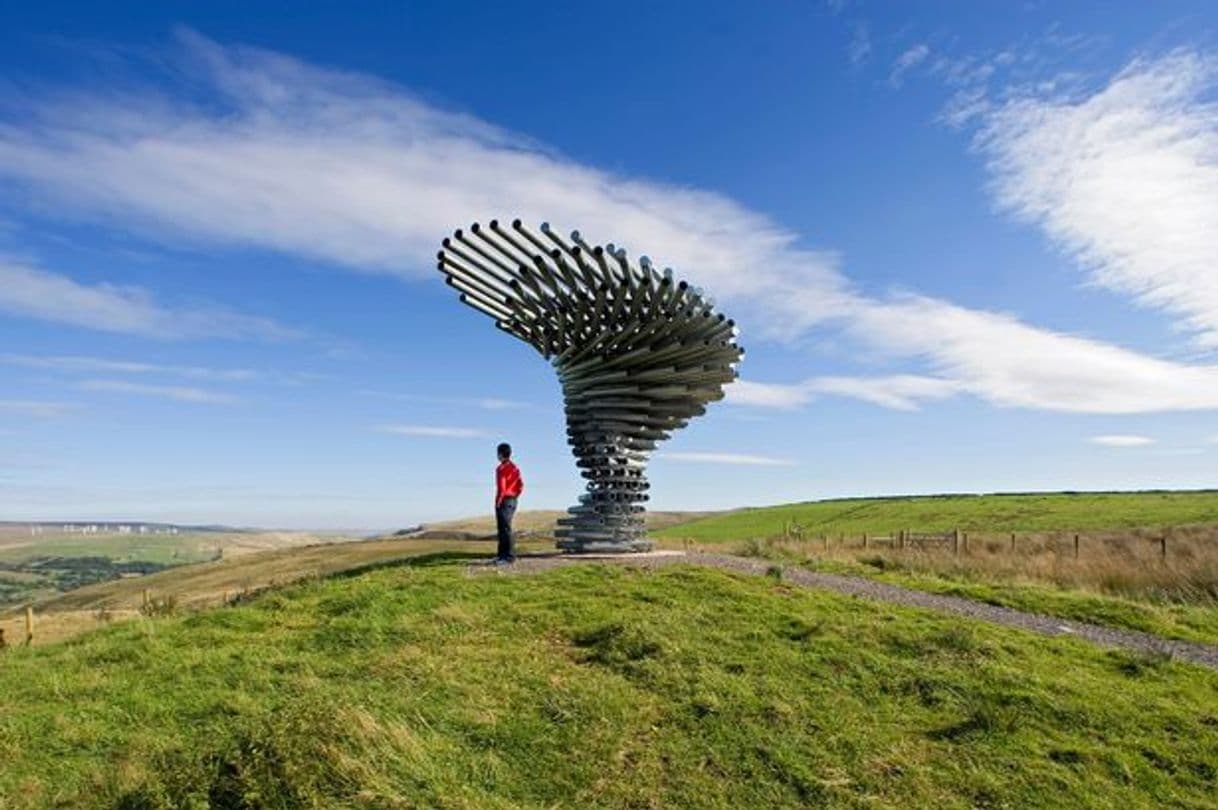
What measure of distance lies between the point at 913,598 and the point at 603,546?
17.7 ft

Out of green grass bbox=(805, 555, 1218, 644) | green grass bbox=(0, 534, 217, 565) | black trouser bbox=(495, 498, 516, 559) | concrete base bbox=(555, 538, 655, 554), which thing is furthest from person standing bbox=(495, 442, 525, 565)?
green grass bbox=(0, 534, 217, 565)

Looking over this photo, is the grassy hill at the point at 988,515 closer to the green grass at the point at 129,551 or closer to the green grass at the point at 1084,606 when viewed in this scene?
the green grass at the point at 1084,606

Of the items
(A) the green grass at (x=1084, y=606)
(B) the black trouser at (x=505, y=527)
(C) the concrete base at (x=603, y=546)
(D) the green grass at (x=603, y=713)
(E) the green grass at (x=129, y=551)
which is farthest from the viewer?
(E) the green grass at (x=129, y=551)

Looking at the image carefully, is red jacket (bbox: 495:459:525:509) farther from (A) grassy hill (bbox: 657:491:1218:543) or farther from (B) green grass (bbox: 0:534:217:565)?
(B) green grass (bbox: 0:534:217:565)

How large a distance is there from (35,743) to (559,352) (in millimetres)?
10367

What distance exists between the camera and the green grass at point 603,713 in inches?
209

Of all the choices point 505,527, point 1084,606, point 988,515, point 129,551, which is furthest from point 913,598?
point 129,551

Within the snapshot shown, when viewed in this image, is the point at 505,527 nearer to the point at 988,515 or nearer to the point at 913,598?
the point at 913,598

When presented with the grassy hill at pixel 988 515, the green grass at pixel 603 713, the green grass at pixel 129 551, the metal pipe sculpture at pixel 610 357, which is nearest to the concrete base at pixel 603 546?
the metal pipe sculpture at pixel 610 357

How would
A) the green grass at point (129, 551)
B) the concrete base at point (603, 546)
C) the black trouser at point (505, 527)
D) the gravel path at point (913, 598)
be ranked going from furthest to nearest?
1. the green grass at point (129, 551)
2. the concrete base at point (603, 546)
3. the black trouser at point (505, 527)
4. the gravel path at point (913, 598)

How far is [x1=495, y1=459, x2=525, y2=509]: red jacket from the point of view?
13.9 m

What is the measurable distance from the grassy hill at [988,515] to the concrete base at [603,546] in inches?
820

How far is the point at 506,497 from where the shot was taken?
13797mm

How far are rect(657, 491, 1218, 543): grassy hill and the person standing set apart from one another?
74.6 ft
